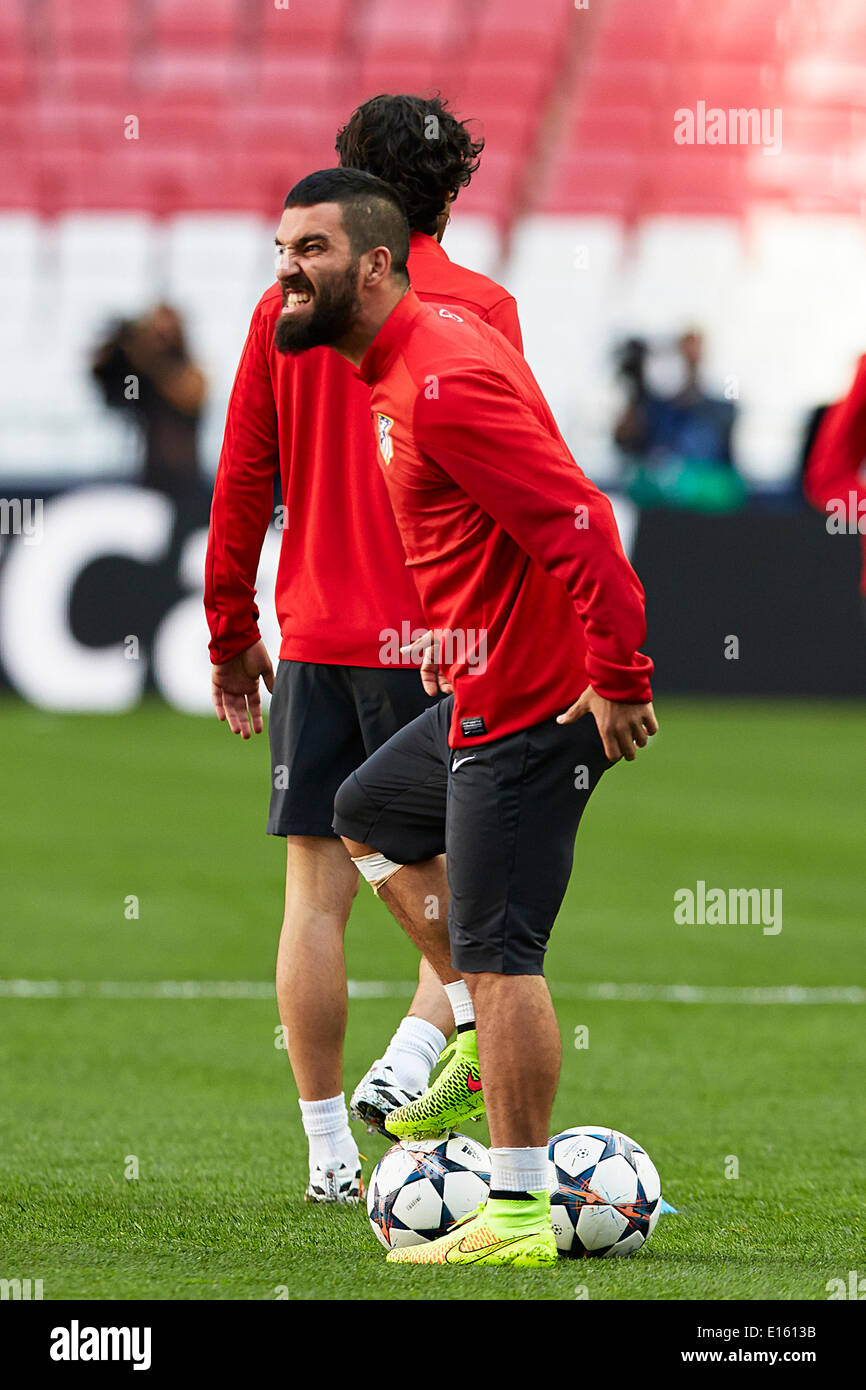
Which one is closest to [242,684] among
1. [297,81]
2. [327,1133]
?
[327,1133]

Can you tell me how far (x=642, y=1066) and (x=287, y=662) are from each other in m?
2.14

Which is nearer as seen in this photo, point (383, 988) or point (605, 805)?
point (383, 988)

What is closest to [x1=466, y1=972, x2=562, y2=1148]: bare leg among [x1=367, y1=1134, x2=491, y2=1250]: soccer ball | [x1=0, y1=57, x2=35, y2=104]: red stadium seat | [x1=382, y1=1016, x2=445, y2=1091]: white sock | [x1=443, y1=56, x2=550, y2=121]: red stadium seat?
[x1=367, y1=1134, x2=491, y2=1250]: soccer ball

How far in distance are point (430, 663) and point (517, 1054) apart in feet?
2.49

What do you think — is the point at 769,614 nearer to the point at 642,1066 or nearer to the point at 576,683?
the point at 642,1066

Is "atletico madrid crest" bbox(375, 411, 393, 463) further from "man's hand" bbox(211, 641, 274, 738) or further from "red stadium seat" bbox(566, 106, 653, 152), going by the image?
"red stadium seat" bbox(566, 106, 653, 152)

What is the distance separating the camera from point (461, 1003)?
4305mm

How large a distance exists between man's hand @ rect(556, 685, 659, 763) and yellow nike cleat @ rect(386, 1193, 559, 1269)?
2.86ft

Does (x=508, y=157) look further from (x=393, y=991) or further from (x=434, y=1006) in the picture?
(x=434, y=1006)

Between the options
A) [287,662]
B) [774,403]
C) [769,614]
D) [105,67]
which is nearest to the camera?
[287,662]

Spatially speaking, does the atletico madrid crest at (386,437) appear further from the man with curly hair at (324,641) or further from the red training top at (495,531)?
the man with curly hair at (324,641)

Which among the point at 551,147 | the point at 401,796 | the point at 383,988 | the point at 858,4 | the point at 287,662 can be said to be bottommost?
the point at 383,988

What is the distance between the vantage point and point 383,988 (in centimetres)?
716

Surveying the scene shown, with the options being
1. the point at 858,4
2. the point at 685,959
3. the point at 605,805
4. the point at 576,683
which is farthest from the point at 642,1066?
the point at 858,4
